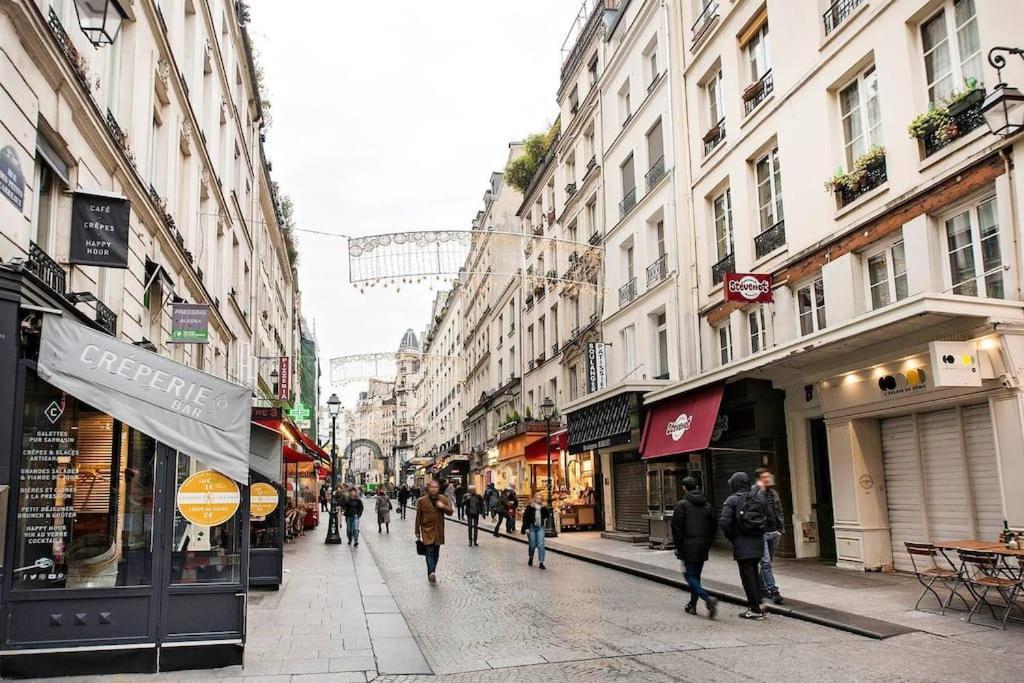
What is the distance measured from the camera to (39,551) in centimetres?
689

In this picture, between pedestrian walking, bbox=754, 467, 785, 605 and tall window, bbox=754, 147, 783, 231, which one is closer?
pedestrian walking, bbox=754, 467, 785, 605

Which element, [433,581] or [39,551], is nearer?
[39,551]

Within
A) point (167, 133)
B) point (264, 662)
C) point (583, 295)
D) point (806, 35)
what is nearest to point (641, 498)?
point (583, 295)

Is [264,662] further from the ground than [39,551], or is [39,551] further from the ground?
[39,551]

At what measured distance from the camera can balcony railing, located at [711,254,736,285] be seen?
18278 mm

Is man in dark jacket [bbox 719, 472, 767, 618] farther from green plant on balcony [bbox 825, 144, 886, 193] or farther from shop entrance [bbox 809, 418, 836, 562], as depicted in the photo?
green plant on balcony [bbox 825, 144, 886, 193]

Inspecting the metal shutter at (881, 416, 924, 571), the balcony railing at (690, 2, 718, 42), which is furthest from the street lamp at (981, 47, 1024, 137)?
the balcony railing at (690, 2, 718, 42)

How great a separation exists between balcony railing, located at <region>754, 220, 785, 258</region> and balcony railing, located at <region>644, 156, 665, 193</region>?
5388mm

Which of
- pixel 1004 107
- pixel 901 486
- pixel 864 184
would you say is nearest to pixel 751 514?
pixel 901 486

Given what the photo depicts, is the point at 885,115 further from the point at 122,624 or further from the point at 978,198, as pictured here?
the point at 122,624

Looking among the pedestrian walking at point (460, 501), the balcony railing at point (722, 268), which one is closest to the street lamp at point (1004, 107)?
the balcony railing at point (722, 268)

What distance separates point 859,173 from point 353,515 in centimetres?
1472

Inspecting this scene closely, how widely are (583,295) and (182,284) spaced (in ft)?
48.8

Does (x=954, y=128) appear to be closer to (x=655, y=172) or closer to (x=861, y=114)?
(x=861, y=114)
